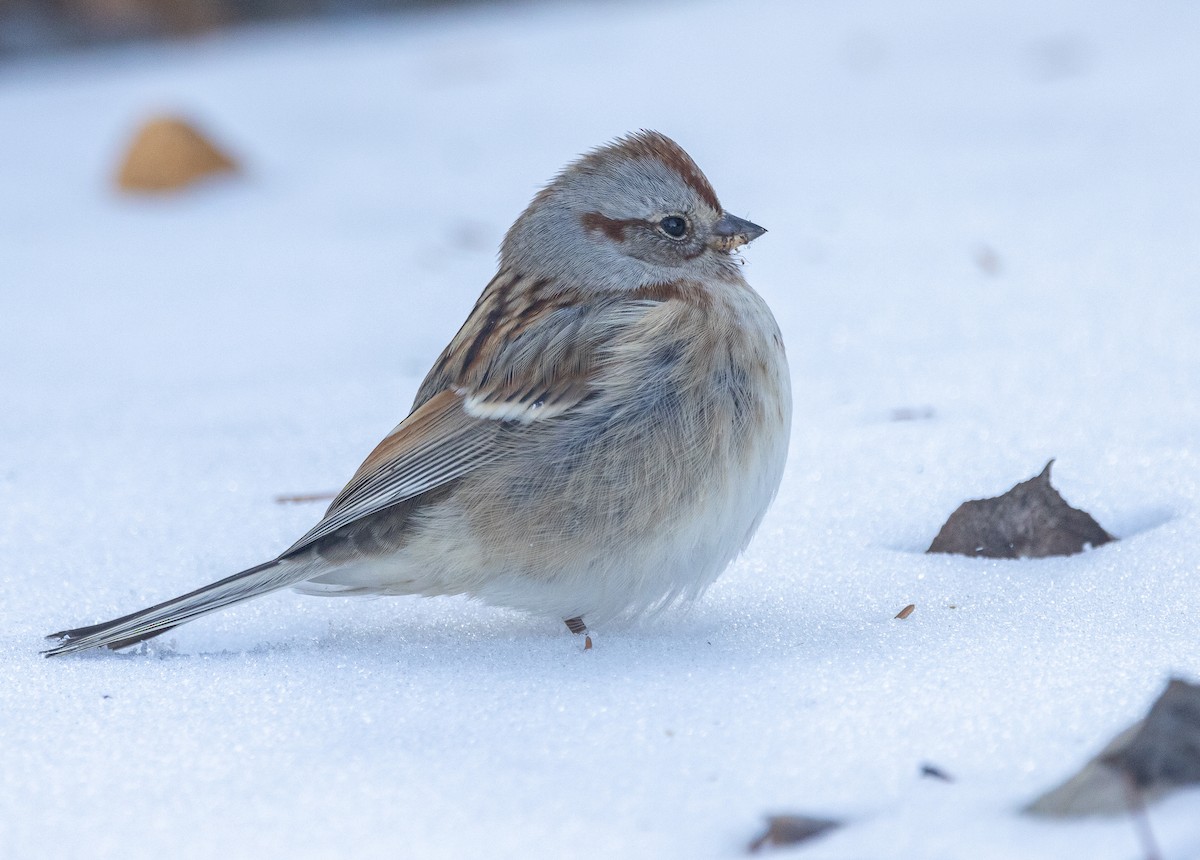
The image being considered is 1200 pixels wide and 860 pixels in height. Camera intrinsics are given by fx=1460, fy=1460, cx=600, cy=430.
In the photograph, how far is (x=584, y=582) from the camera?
2.79 m

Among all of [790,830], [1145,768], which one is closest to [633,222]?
[790,830]

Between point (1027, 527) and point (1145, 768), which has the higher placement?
point (1027, 527)

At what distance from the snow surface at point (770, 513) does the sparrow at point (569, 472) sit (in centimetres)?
13

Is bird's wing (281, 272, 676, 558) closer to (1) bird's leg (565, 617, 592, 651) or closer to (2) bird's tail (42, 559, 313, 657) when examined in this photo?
(2) bird's tail (42, 559, 313, 657)

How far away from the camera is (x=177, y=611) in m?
2.80

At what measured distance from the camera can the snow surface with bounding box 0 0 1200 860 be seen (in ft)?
7.30

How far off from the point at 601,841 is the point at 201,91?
739 cm

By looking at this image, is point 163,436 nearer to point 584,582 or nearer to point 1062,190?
point 584,582

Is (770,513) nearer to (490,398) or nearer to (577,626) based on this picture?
(577,626)

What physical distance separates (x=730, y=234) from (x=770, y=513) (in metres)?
0.70

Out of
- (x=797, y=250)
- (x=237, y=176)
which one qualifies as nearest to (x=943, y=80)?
(x=797, y=250)

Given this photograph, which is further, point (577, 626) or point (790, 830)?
point (577, 626)

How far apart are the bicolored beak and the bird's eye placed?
67mm

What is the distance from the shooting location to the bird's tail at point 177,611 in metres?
2.80
